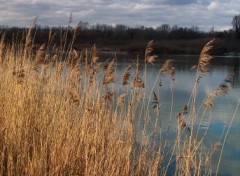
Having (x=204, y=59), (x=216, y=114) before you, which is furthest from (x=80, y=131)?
(x=216, y=114)

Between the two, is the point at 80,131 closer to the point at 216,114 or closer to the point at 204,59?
the point at 204,59

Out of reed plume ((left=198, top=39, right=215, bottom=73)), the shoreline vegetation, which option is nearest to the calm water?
the shoreline vegetation

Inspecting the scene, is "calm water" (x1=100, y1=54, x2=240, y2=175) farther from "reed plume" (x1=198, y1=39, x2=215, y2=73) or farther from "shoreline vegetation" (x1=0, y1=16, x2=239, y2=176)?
"reed plume" (x1=198, y1=39, x2=215, y2=73)

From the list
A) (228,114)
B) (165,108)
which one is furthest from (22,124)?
(228,114)

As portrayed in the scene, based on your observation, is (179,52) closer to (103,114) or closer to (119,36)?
(119,36)

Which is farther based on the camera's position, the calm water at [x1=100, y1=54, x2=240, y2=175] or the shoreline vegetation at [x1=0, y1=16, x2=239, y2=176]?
the calm water at [x1=100, y1=54, x2=240, y2=175]

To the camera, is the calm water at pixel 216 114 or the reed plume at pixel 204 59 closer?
the reed plume at pixel 204 59

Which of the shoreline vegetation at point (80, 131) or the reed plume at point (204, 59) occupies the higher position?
the reed plume at point (204, 59)

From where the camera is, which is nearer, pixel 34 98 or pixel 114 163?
pixel 114 163

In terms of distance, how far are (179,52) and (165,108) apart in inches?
829

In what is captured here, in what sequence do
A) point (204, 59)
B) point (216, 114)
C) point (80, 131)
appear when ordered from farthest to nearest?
1. point (216, 114)
2. point (80, 131)
3. point (204, 59)

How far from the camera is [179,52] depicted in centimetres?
2761

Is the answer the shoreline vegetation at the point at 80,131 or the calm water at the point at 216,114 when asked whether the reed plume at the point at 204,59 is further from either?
the calm water at the point at 216,114

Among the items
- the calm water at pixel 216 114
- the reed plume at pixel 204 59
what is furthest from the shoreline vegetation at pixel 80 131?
the calm water at pixel 216 114
